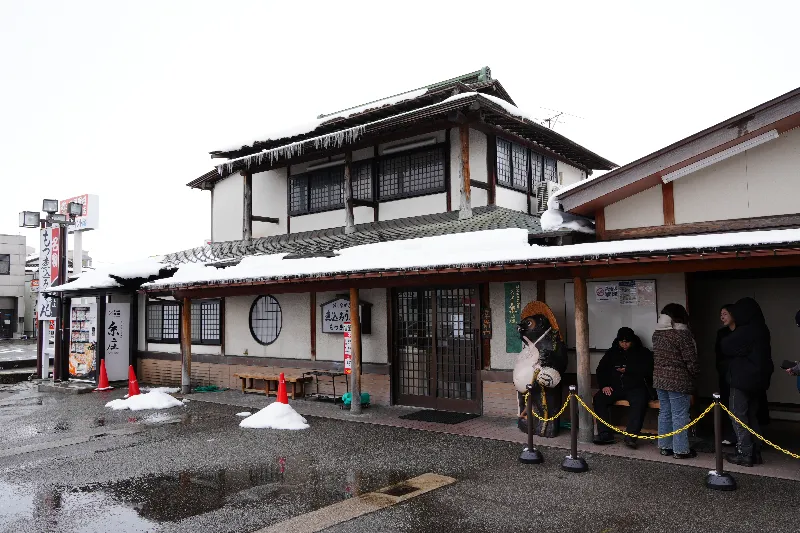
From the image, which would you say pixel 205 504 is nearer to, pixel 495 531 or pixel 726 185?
pixel 495 531

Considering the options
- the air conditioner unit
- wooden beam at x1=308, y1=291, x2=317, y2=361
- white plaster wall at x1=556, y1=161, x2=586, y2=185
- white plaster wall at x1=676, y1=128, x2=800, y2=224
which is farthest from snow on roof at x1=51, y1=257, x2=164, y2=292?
white plaster wall at x1=676, y1=128, x2=800, y2=224

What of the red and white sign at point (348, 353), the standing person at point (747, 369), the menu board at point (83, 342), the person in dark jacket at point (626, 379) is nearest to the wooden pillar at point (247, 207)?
the menu board at point (83, 342)

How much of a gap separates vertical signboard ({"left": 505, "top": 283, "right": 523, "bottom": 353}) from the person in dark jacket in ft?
→ 5.76

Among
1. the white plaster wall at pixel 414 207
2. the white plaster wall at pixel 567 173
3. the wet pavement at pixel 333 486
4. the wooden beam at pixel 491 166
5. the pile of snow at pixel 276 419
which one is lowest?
the wet pavement at pixel 333 486

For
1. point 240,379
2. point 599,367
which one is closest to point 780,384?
point 599,367

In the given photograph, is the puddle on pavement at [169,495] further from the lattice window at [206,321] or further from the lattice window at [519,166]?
the lattice window at [206,321]

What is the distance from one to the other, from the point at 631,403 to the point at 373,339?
539 cm

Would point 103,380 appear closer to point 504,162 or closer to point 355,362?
point 355,362

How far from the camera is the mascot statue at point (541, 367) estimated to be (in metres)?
8.66

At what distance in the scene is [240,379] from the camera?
1416cm

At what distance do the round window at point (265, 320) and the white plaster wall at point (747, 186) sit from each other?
352 inches

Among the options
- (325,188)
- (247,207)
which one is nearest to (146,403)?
(247,207)

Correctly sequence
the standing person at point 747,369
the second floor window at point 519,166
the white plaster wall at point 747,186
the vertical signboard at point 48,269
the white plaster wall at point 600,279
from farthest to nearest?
the vertical signboard at point 48,269
the second floor window at point 519,166
the white plaster wall at point 600,279
the white plaster wall at point 747,186
the standing person at point 747,369

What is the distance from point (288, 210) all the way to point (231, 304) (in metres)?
2.79
